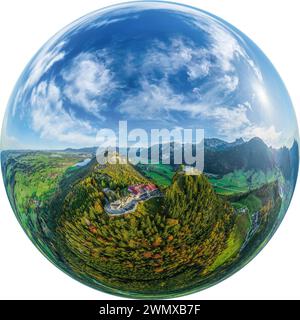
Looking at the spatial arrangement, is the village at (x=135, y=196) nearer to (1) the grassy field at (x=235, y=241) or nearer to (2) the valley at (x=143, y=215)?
(2) the valley at (x=143, y=215)

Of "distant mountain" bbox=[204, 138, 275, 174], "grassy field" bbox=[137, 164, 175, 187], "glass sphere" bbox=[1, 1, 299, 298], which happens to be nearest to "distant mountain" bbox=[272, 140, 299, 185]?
"glass sphere" bbox=[1, 1, 299, 298]

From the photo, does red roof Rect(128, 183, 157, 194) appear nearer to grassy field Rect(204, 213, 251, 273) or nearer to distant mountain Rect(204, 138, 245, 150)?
distant mountain Rect(204, 138, 245, 150)

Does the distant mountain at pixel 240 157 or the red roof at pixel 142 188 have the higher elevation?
the distant mountain at pixel 240 157

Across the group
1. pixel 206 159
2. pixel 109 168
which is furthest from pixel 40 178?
pixel 206 159

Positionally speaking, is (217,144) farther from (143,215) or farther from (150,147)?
(143,215)

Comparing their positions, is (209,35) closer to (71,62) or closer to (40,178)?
(71,62)

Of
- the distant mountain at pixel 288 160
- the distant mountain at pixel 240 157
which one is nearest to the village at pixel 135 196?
the distant mountain at pixel 240 157
